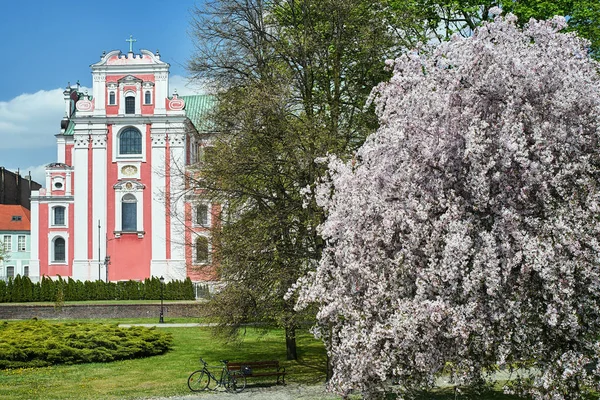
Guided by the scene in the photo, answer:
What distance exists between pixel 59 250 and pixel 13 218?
55.9 ft

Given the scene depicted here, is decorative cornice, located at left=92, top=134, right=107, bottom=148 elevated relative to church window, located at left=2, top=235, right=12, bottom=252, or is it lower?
elevated

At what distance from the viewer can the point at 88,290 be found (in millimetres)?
42688

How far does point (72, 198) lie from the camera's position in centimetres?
5031

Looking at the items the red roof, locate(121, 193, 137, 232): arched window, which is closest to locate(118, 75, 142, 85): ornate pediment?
locate(121, 193, 137, 232): arched window

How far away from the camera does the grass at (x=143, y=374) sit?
15586mm

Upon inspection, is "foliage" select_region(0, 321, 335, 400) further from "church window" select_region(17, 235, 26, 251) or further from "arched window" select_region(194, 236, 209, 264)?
"church window" select_region(17, 235, 26, 251)

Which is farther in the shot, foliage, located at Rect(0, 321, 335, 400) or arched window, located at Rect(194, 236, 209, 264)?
arched window, located at Rect(194, 236, 209, 264)

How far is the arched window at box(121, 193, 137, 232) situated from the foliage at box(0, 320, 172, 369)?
26.5m

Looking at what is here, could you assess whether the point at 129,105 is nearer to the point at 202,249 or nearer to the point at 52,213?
the point at 52,213

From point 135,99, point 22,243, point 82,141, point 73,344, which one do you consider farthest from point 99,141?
point 73,344

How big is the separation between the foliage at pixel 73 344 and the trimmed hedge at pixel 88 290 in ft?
62.4

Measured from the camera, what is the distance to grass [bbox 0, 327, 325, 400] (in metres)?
15.6

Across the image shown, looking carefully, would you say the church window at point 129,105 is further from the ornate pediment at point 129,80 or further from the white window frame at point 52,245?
the white window frame at point 52,245

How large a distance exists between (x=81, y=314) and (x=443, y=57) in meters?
28.3
